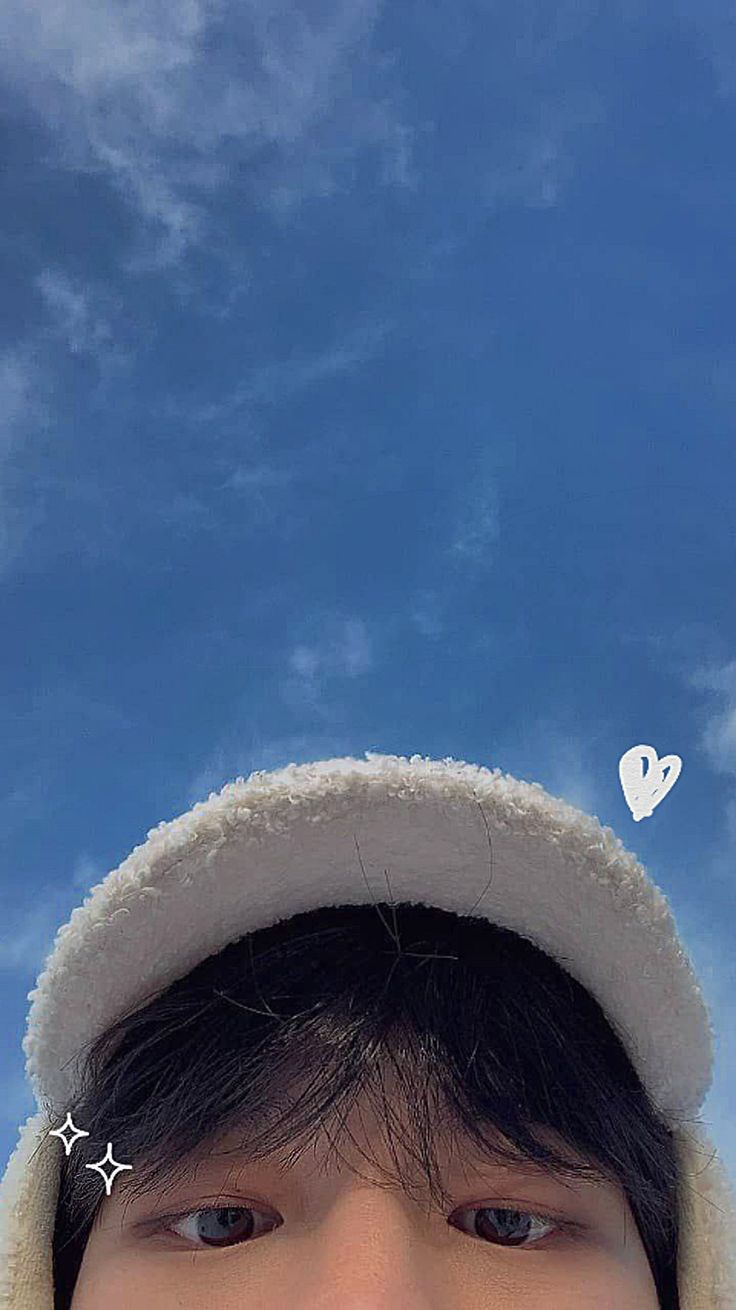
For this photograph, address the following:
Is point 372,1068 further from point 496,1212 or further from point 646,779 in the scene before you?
point 646,779

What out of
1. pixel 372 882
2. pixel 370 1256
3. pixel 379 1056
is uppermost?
pixel 372 882

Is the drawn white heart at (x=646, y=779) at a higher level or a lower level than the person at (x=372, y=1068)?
higher

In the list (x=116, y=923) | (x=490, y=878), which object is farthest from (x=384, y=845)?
(x=116, y=923)

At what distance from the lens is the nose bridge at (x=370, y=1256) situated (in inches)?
26.0

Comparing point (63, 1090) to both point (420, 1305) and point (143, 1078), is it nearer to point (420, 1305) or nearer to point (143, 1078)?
point (143, 1078)

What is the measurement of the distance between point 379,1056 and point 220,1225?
13 centimetres

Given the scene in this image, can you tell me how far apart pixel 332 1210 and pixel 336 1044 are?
0.09 meters

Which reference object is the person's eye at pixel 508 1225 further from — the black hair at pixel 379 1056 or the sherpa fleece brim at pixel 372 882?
the sherpa fleece brim at pixel 372 882

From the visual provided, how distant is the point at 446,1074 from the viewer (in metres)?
0.73

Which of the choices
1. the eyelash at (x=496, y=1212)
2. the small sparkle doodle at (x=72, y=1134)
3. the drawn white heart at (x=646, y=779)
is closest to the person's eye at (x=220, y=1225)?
the eyelash at (x=496, y=1212)

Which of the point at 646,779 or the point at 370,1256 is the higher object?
the point at 646,779

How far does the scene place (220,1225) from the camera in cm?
73

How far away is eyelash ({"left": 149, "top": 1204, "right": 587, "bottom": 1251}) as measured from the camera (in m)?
0.72

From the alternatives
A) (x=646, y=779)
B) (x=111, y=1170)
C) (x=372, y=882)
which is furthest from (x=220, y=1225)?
(x=646, y=779)
